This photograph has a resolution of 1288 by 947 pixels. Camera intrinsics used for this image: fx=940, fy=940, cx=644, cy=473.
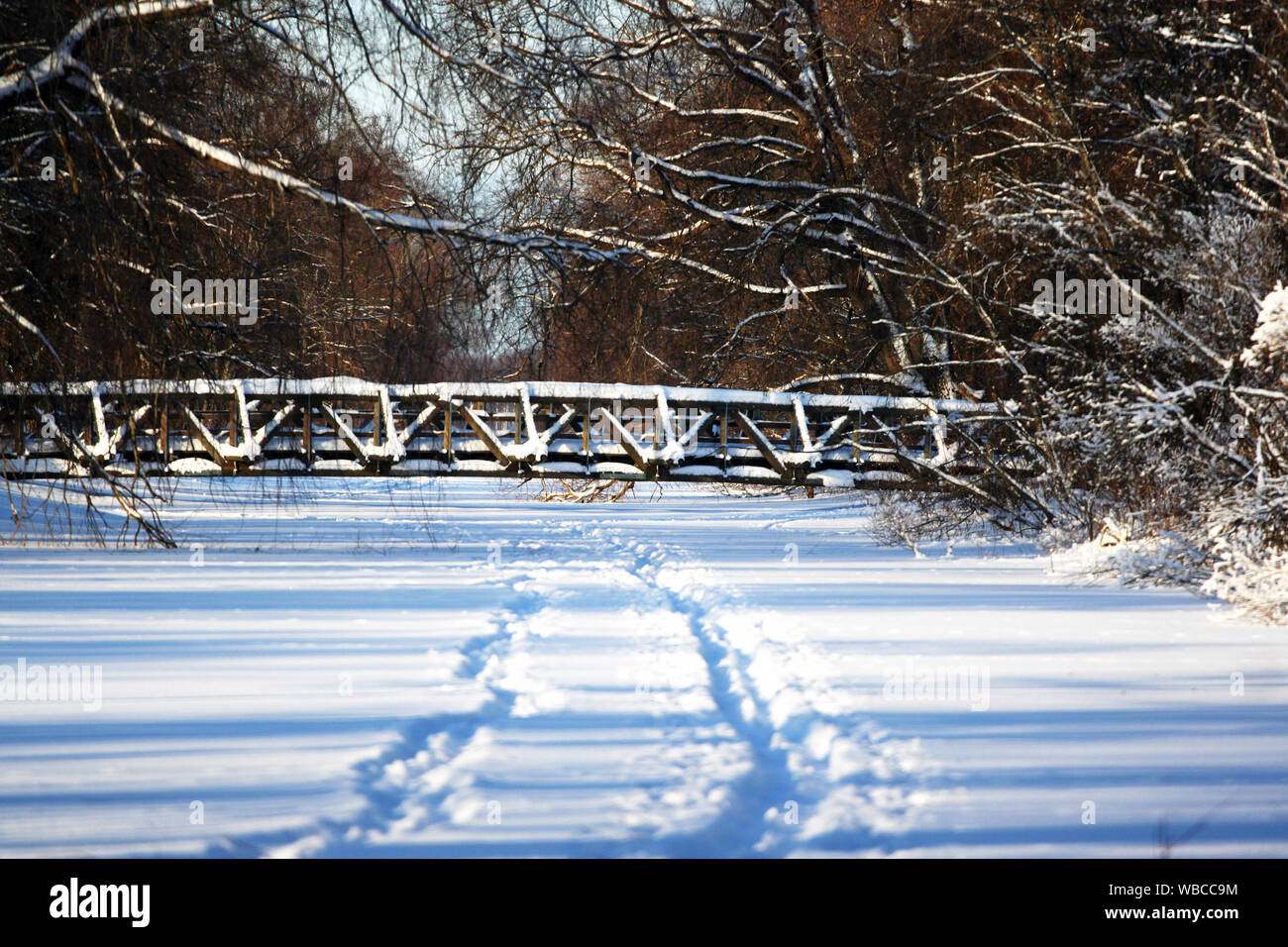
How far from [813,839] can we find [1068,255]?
7.66 m

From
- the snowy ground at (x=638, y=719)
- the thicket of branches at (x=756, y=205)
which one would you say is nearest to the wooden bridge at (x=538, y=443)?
the thicket of branches at (x=756, y=205)

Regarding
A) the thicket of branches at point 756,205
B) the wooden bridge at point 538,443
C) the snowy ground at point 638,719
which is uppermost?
the thicket of branches at point 756,205

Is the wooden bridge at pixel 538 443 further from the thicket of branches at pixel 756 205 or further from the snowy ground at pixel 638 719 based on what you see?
the snowy ground at pixel 638 719

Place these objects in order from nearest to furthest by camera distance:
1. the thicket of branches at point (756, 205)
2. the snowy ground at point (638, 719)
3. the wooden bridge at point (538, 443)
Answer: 1. the snowy ground at point (638, 719)
2. the thicket of branches at point (756, 205)
3. the wooden bridge at point (538, 443)

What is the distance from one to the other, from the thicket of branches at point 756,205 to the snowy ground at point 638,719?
187 cm

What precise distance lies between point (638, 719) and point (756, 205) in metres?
12.3

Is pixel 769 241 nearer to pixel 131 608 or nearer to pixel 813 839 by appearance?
pixel 131 608

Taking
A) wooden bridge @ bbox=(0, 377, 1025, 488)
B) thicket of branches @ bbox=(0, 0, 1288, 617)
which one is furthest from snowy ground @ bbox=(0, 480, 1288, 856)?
wooden bridge @ bbox=(0, 377, 1025, 488)

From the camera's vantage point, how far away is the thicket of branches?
5723mm

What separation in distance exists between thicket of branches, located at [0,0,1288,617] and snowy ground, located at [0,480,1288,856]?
1872 millimetres

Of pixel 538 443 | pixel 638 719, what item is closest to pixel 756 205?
pixel 538 443

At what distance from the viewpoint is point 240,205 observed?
528 inches

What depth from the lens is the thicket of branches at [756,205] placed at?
5.72 meters
